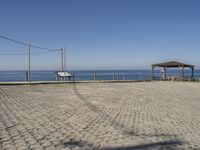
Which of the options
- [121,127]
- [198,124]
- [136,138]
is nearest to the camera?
[136,138]

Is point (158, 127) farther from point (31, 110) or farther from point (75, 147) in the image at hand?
point (31, 110)

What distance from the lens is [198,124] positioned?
8.73 metres

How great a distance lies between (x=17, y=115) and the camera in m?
8.74

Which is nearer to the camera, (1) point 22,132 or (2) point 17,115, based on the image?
(1) point 22,132

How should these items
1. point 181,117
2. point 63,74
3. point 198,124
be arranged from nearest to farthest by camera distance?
point 198,124, point 181,117, point 63,74

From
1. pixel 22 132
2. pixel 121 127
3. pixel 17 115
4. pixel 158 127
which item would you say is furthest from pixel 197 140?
pixel 17 115

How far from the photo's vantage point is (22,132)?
6.65 metres

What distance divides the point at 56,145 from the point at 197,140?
134 inches

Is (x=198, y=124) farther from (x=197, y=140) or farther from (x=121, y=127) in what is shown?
(x=121, y=127)

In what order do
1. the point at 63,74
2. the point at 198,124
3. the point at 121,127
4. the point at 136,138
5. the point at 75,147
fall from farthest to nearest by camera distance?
the point at 63,74 < the point at 198,124 < the point at 121,127 < the point at 136,138 < the point at 75,147

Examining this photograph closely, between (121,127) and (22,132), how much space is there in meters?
2.65

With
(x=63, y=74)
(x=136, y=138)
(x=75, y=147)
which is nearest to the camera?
(x=75, y=147)

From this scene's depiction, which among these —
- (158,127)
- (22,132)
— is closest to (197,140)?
(158,127)

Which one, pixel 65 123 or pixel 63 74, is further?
pixel 63 74
